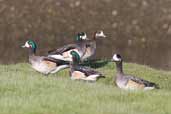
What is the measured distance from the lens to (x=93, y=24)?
41.1 metres

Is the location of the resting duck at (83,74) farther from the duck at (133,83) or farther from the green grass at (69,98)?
the green grass at (69,98)

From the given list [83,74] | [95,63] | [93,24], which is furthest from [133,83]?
[93,24]

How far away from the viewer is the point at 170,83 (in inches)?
922

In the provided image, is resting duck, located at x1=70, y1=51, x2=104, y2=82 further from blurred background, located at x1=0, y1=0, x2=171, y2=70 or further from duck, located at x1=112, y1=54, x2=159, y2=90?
blurred background, located at x1=0, y1=0, x2=171, y2=70

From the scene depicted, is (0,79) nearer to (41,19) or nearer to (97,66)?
(97,66)

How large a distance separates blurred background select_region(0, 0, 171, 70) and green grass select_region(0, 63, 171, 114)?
16322 mm

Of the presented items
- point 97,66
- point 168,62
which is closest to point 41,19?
point 168,62

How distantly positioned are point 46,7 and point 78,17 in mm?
2207

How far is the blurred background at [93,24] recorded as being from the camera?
36562 mm

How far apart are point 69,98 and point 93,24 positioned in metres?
25.1

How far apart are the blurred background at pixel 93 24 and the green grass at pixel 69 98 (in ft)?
53.5

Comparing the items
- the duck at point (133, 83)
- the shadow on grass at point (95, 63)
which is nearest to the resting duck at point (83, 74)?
the duck at point (133, 83)

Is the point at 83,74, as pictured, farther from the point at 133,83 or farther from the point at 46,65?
the point at 133,83

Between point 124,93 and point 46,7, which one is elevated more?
point 46,7
